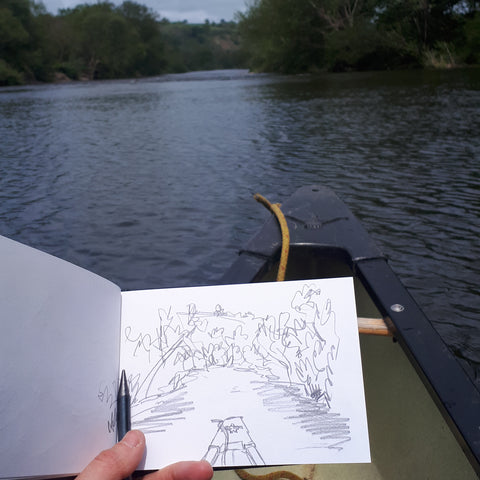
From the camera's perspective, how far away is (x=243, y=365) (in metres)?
1.31

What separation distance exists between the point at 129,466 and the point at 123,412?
174mm

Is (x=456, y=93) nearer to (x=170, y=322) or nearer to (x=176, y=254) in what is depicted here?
(x=176, y=254)

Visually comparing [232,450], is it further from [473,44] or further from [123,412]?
[473,44]

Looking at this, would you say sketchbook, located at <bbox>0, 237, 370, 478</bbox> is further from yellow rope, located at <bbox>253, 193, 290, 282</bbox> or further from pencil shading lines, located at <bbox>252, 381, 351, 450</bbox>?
yellow rope, located at <bbox>253, 193, 290, 282</bbox>

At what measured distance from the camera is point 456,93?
15.2 m

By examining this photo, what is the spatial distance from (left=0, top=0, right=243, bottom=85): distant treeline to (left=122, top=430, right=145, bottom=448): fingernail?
5101 cm

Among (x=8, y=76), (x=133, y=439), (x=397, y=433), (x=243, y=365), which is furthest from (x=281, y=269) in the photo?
(x=8, y=76)

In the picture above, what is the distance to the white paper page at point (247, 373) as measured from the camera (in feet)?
3.89

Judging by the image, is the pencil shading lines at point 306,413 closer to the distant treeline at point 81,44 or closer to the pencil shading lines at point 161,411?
the pencil shading lines at point 161,411

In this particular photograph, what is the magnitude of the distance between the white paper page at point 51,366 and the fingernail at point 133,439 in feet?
0.23

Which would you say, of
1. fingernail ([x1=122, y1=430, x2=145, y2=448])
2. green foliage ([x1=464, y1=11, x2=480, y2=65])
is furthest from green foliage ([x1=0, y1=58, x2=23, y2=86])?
fingernail ([x1=122, y1=430, x2=145, y2=448])

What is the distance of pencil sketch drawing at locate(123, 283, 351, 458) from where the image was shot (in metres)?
1.21

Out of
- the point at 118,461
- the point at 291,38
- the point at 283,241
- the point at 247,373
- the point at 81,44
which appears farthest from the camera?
the point at 81,44

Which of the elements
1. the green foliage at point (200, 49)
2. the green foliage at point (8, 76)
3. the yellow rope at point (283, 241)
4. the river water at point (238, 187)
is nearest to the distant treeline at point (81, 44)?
the green foliage at point (8, 76)
